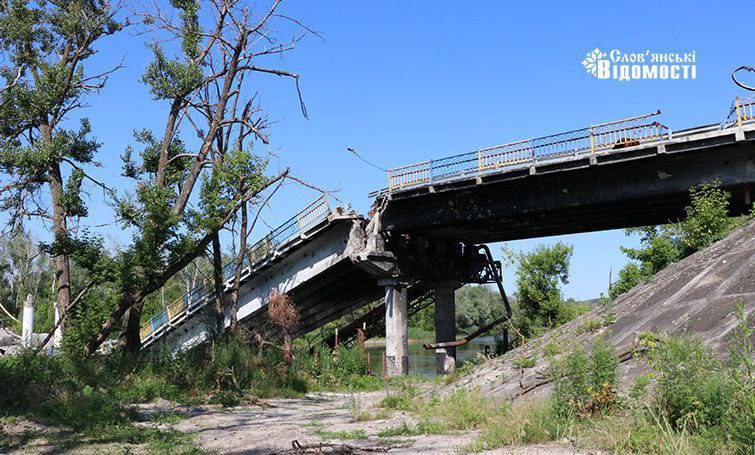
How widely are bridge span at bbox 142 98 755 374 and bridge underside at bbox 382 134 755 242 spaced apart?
0.04m

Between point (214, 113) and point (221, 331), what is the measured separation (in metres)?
8.68

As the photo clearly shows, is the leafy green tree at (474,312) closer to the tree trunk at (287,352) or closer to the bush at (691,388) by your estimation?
the tree trunk at (287,352)

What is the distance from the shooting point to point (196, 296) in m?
27.9

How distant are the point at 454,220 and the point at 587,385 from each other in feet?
53.9

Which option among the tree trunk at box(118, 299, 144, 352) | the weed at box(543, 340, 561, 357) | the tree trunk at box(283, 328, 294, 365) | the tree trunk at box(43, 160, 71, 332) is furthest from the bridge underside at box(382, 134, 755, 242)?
the tree trunk at box(43, 160, 71, 332)

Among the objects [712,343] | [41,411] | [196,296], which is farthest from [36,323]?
[712,343]

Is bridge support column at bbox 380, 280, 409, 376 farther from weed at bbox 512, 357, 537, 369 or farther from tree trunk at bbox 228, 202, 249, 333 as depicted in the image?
weed at bbox 512, 357, 537, 369

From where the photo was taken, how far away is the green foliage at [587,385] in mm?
8914

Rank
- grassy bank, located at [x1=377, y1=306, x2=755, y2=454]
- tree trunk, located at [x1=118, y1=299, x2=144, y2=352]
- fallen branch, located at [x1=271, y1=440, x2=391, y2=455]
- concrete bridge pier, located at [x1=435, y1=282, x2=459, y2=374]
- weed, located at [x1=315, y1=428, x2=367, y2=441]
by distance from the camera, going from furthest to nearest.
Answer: concrete bridge pier, located at [x1=435, y1=282, x2=459, y2=374]
tree trunk, located at [x1=118, y1=299, x2=144, y2=352]
weed, located at [x1=315, y1=428, x2=367, y2=441]
fallen branch, located at [x1=271, y1=440, x2=391, y2=455]
grassy bank, located at [x1=377, y1=306, x2=755, y2=454]

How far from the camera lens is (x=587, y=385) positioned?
9039 millimetres

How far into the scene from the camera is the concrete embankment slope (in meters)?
11.0

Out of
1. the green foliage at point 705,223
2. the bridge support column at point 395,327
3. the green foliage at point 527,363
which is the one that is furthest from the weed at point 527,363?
the bridge support column at point 395,327

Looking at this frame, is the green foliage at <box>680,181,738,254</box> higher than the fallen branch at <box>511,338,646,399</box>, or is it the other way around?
the green foliage at <box>680,181,738,254</box>

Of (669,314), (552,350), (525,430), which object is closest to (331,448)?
(525,430)
